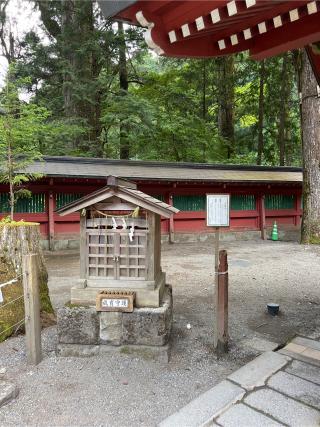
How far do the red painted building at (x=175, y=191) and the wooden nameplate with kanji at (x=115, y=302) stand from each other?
550 centimetres

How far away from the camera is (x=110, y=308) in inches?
135

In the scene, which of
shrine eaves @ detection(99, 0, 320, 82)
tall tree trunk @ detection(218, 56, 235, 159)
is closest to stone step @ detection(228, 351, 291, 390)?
shrine eaves @ detection(99, 0, 320, 82)

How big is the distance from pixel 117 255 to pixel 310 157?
8937 mm

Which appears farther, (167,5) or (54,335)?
(54,335)

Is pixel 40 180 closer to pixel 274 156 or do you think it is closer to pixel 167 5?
pixel 167 5

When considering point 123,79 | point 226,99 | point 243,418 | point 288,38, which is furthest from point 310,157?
point 243,418

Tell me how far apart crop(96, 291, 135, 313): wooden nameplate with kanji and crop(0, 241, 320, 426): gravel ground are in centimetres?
51

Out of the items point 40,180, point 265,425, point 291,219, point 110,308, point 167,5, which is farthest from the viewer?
point 291,219

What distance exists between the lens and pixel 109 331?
349 cm

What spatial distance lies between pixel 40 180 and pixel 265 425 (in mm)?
8071

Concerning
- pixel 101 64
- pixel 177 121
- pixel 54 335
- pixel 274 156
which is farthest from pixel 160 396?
pixel 274 156

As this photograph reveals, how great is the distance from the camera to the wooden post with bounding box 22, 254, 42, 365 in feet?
10.8

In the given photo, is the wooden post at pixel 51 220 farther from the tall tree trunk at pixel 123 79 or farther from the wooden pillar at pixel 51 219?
the tall tree trunk at pixel 123 79

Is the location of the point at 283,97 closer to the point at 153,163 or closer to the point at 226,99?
the point at 226,99
